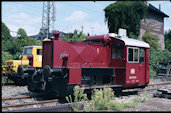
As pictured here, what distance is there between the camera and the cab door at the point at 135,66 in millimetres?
9398

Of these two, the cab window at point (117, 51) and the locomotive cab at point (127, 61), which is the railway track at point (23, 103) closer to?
the locomotive cab at point (127, 61)

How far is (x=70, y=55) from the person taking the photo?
8477 mm

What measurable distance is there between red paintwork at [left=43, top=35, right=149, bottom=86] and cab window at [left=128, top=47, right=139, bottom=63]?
19 cm

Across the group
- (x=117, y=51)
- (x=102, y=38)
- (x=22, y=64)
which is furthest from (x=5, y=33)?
(x=117, y=51)

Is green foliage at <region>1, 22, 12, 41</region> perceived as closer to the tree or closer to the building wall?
the tree

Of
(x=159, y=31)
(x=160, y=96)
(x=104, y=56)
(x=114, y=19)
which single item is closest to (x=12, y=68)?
(x=104, y=56)

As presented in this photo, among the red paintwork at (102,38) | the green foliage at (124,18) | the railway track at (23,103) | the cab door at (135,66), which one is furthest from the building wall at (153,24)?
the railway track at (23,103)

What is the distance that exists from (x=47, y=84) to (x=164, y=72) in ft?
52.8

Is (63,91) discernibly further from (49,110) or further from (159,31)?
(159,31)

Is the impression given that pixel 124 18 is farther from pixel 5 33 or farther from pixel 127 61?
pixel 127 61

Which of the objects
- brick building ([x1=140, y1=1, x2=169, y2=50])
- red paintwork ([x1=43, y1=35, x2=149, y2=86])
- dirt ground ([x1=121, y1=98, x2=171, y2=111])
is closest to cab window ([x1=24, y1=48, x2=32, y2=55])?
red paintwork ([x1=43, y1=35, x2=149, y2=86])

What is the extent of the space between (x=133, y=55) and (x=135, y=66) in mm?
546

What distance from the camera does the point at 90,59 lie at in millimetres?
9164

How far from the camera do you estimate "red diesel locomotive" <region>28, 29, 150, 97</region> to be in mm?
7906
